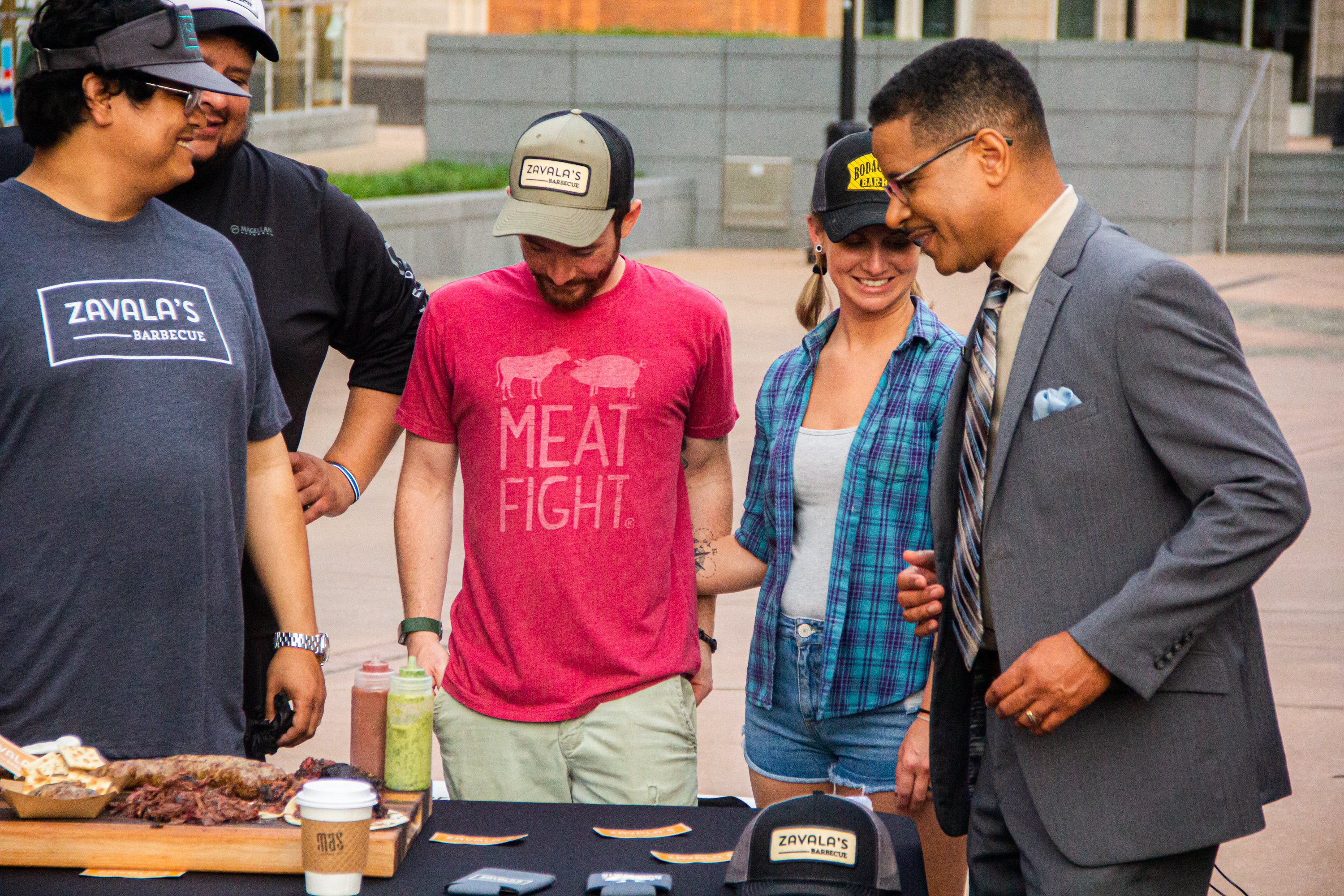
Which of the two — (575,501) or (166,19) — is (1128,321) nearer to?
(575,501)

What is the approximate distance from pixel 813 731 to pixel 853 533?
17.9 inches

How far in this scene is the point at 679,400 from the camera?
10.3 feet

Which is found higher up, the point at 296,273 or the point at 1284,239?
the point at 296,273

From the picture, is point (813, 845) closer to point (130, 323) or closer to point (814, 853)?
point (814, 853)

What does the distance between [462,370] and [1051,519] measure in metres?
1.30

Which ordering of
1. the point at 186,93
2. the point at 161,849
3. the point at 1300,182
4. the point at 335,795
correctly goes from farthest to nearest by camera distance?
the point at 1300,182
the point at 186,93
the point at 161,849
the point at 335,795

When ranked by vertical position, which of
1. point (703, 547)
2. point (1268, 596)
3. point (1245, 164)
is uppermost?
point (1245, 164)

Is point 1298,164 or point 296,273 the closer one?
point 296,273

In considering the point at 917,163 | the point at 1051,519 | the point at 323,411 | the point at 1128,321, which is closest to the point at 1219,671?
the point at 1051,519

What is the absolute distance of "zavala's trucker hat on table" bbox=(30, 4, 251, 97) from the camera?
2.66 m

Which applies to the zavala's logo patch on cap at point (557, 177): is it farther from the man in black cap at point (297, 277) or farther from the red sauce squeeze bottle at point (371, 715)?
the red sauce squeeze bottle at point (371, 715)

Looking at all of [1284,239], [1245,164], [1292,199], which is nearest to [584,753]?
[1284,239]

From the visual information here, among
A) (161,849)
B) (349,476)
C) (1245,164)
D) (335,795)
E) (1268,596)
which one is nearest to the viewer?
(335,795)

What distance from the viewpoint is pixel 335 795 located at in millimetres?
2186
